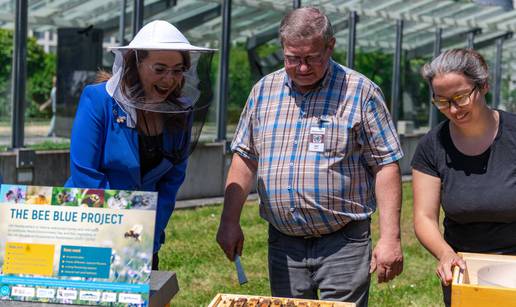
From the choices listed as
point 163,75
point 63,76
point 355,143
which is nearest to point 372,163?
point 355,143

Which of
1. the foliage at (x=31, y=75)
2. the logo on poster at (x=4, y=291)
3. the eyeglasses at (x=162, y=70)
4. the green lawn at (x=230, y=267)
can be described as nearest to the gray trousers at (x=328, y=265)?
the eyeglasses at (x=162, y=70)

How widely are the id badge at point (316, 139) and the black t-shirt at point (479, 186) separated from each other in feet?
1.41

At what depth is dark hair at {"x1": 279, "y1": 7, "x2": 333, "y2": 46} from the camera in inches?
156

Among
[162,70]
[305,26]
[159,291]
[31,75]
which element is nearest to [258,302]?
[159,291]

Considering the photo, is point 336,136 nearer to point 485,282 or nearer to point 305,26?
point 305,26

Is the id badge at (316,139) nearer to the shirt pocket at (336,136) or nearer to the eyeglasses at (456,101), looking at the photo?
the shirt pocket at (336,136)

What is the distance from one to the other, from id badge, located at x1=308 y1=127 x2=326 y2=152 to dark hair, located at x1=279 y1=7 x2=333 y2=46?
15.3 inches

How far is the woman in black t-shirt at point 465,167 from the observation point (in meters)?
3.79

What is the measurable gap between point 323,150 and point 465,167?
620 millimetres

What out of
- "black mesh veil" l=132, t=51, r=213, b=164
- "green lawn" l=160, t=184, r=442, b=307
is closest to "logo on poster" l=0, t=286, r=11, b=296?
"black mesh veil" l=132, t=51, r=213, b=164

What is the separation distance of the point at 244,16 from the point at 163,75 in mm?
10972

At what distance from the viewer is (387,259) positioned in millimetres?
4070

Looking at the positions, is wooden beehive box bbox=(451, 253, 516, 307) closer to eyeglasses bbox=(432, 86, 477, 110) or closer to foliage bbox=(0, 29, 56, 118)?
eyeglasses bbox=(432, 86, 477, 110)

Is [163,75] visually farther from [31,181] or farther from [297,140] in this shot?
[31,181]
